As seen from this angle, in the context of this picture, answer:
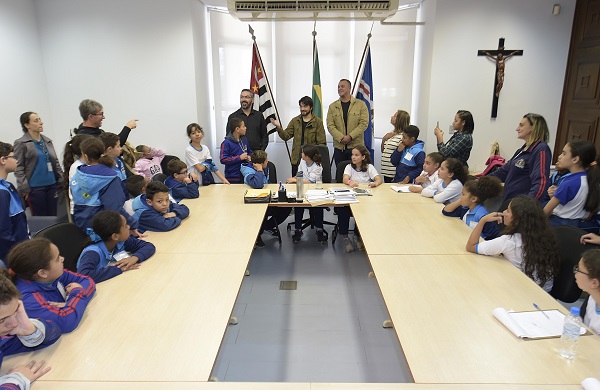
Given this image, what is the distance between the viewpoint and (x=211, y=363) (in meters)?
1.58

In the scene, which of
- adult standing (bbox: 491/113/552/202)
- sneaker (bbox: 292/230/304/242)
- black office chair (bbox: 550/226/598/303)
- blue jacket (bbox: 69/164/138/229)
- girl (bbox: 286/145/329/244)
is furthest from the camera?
sneaker (bbox: 292/230/304/242)

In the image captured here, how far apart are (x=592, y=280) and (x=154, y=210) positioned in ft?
9.24

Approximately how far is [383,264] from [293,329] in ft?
3.20

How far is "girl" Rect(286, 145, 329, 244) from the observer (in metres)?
4.65

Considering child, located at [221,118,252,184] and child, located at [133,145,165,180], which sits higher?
child, located at [221,118,252,184]

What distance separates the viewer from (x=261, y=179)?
4.45m

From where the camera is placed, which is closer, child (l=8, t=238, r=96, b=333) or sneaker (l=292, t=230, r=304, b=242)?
child (l=8, t=238, r=96, b=333)

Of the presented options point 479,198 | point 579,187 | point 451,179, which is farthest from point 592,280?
point 451,179

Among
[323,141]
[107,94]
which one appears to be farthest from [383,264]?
[107,94]

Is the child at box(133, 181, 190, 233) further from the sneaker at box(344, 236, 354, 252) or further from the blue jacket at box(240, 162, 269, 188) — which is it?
the sneaker at box(344, 236, 354, 252)

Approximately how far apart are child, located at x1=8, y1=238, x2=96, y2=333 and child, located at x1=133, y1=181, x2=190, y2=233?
1190 mm

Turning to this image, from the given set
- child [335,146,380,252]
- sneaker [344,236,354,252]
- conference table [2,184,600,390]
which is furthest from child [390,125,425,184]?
conference table [2,184,600,390]

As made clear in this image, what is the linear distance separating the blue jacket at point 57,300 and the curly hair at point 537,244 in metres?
2.45

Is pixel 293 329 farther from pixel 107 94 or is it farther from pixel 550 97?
pixel 550 97
